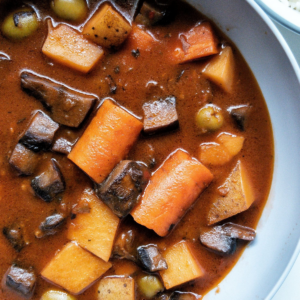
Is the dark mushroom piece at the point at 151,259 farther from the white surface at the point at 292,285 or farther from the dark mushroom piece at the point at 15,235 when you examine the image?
the white surface at the point at 292,285

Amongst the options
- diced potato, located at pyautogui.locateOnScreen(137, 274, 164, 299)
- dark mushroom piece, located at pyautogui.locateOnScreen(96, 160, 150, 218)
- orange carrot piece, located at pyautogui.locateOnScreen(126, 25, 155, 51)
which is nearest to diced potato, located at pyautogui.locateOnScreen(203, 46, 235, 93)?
orange carrot piece, located at pyautogui.locateOnScreen(126, 25, 155, 51)

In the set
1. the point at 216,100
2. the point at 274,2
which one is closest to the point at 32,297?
the point at 216,100

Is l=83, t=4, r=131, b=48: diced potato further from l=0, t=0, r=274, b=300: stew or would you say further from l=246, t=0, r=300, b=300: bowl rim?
l=246, t=0, r=300, b=300: bowl rim

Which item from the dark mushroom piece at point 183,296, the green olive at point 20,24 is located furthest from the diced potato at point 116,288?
the green olive at point 20,24

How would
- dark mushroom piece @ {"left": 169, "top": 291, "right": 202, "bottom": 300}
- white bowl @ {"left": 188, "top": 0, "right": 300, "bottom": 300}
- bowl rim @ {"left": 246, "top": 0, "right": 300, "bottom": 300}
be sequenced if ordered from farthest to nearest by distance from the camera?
1. dark mushroom piece @ {"left": 169, "top": 291, "right": 202, "bottom": 300}
2. white bowl @ {"left": 188, "top": 0, "right": 300, "bottom": 300}
3. bowl rim @ {"left": 246, "top": 0, "right": 300, "bottom": 300}

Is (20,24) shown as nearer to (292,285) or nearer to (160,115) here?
(160,115)

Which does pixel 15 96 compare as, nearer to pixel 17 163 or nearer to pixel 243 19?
pixel 17 163
